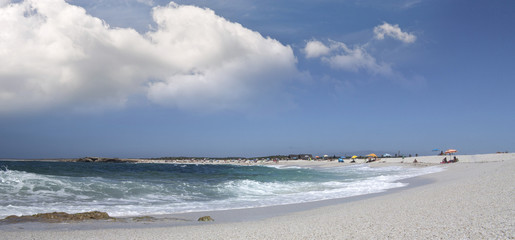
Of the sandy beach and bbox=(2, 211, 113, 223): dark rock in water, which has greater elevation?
the sandy beach

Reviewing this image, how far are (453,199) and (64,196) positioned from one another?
15.8m

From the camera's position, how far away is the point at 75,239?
250 inches

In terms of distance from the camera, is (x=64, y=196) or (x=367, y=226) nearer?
(x=367, y=226)

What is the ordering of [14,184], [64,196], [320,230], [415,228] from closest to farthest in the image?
[415,228] → [320,230] → [64,196] → [14,184]

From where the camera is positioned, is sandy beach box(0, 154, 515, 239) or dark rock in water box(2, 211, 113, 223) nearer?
sandy beach box(0, 154, 515, 239)

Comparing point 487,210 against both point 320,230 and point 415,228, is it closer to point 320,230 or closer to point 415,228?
point 415,228

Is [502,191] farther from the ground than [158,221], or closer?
farther from the ground

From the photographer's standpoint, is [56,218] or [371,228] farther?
[56,218]

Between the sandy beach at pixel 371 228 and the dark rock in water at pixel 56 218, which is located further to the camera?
the dark rock in water at pixel 56 218

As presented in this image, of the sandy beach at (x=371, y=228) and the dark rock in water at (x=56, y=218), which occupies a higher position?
the sandy beach at (x=371, y=228)

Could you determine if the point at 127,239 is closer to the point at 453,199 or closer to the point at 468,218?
the point at 468,218

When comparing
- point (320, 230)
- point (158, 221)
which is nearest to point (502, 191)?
point (320, 230)

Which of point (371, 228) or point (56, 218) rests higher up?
point (371, 228)

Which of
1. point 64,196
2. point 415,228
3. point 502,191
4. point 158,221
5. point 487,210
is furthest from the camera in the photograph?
point 64,196
